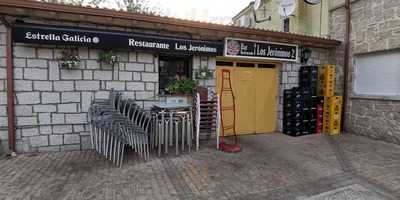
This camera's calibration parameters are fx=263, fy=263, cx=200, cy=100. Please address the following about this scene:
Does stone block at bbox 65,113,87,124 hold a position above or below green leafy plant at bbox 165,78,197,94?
below

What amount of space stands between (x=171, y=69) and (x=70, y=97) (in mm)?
2148

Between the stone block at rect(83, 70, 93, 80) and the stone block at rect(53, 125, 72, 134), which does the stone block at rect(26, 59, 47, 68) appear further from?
the stone block at rect(53, 125, 72, 134)

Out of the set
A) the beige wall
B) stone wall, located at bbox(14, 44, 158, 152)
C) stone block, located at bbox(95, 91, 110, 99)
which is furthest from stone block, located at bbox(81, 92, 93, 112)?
the beige wall

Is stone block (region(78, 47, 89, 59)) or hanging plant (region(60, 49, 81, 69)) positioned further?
stone block (region(78, 47, 89, 59))

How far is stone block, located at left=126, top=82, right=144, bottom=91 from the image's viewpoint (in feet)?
17.8

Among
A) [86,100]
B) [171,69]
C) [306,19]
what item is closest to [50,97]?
[86,100]

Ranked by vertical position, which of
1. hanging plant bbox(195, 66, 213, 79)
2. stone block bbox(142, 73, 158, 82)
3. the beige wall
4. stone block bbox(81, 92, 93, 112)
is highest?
the beige wall

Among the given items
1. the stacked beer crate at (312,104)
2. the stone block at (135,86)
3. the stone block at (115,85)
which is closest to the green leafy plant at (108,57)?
the stone block at (115,85)

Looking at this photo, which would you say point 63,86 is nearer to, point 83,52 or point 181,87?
point 83,52

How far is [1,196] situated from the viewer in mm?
3180

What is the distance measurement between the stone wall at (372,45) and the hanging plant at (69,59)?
266 inches

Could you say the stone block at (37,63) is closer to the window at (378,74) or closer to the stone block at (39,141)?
the stone block at (39,141)

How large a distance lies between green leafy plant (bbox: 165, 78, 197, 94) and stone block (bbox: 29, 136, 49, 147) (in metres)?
2.52

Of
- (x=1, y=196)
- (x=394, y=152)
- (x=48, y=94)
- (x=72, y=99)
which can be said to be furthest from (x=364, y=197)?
(x=48, y=94)
